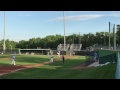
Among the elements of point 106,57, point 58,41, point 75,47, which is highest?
point 58,41

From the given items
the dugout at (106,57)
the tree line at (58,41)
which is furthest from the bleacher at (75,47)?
the dugout at (106,57)

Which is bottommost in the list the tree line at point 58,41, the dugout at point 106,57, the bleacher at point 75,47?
the dugout at point 106,57

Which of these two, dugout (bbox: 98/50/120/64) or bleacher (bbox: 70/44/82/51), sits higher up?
bleacher (bbox: 70/44/82/51)

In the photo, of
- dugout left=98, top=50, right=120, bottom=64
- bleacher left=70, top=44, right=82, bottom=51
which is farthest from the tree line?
dugout left=98, top=50, right=120, bottom=64

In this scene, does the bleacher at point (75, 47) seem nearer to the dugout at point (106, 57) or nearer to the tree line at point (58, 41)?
the tree line at point (58, 41)

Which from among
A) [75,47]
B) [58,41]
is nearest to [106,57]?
A: [75,47]

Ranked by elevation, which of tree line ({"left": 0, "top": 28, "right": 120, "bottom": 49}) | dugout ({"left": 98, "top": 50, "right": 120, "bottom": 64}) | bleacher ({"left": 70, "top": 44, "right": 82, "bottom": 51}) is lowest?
dugout ({"left": 98, "top": 50, "right": 120, "bottom": 64})

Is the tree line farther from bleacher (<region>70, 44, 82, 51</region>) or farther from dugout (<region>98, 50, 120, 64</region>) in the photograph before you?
dugout (<region>98, 50, 120, 64</region>)

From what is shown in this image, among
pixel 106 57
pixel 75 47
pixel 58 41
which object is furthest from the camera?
pixel 58 41

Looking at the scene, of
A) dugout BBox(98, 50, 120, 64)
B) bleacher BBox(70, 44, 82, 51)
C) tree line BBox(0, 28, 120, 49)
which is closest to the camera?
dugout BBox(98, 50, 120, 64)

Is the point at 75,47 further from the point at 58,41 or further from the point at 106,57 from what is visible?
the point at 106,57

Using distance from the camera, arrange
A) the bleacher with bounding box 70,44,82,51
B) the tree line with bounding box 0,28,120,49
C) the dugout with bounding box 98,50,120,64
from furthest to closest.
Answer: the tree line with bounding box 0,28,120,49 → the bleacher with bounding box 70,44,82,51 → the dugout with bounding box 98,50,120,64
